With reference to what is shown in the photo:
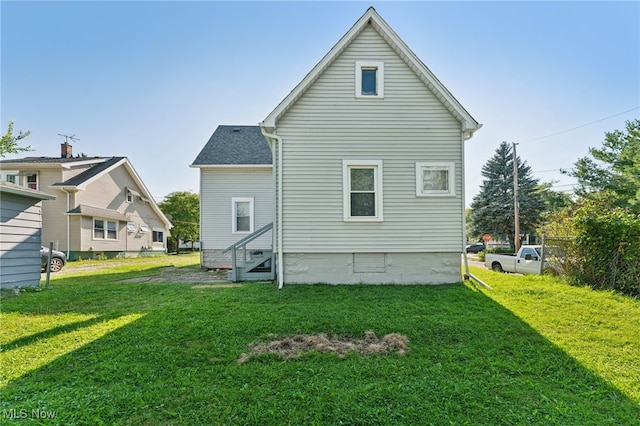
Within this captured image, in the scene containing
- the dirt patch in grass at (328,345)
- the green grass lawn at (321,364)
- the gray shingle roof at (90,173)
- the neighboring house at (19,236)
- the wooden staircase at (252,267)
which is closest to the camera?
the green grass lawn at (321,364)

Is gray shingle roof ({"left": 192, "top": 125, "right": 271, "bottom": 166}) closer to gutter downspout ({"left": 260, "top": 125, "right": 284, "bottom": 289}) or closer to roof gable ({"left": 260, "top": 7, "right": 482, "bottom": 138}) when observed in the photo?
gutter downspout ({"left": 260, "top": 125, "right": 284, "bottom": 289})

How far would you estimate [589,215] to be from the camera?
350 inches

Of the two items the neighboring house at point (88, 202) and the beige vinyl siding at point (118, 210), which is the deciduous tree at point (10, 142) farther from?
the beige vinyl siding at point (118, 210)

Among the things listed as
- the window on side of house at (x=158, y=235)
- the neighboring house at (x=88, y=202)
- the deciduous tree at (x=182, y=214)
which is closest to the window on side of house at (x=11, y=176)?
the neighboring house at (x=88, y=202)

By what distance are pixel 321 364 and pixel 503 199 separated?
3485 cm

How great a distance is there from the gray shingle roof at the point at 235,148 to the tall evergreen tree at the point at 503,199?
1098 inches

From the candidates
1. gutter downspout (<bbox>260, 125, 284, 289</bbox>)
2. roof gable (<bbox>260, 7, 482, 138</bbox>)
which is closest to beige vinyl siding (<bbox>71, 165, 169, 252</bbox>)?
gutter downspout (<bbox>260, 125, 284, 289</bbox>)

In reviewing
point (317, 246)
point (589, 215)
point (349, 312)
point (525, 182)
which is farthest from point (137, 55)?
point (525, 182)

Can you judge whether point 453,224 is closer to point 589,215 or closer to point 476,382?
point 589,215

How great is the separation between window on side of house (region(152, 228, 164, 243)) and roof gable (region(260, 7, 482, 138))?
23436 millimetres

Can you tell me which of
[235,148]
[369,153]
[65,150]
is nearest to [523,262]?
[369,153]

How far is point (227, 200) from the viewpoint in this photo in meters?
13.5

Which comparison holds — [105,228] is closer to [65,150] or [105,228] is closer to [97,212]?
[97,212]

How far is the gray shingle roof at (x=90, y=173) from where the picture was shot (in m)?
18.5
